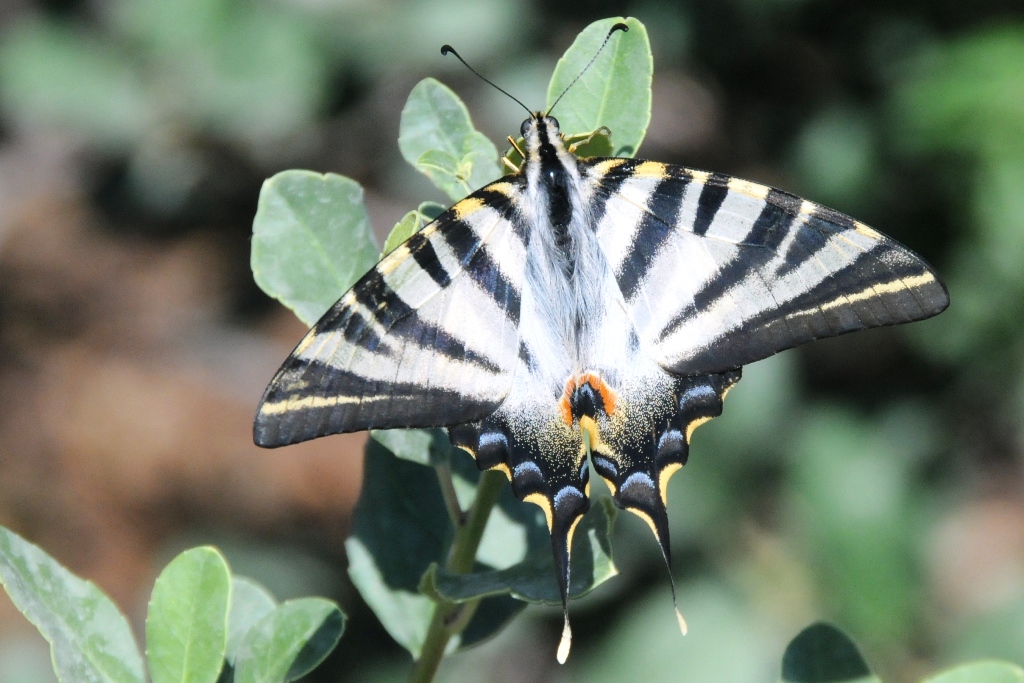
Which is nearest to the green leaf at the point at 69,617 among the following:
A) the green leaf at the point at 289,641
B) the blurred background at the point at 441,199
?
the green leaf at the point at 289,641

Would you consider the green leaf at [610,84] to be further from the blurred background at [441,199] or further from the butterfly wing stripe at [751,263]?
the blurred background at [441,199]

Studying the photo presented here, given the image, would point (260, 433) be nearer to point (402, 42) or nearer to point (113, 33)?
point (402, 42)

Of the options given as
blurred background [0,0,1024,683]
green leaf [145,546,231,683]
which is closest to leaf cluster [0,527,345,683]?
green leaf [145,546,231,683]

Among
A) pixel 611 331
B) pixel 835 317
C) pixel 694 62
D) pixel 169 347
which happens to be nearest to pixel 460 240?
pixel 611 331

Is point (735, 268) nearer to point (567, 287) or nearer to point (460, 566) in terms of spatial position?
point (567, 287)

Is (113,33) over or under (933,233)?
over
